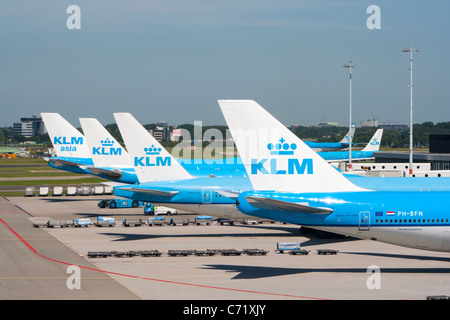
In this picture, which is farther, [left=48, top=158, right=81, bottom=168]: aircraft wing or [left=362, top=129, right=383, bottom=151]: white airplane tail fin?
[left=362, top=129, right=383, bottom=151]: white airplane tail fin

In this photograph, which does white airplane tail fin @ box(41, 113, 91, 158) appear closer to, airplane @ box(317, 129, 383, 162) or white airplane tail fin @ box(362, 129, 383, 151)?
airplane @ box(317, 129, 383, 162)

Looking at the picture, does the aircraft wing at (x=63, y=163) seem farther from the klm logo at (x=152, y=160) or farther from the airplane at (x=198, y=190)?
the airplane at (x=198, y=190)

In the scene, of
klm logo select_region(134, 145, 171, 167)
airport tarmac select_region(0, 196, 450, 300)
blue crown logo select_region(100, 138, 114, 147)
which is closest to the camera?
airport tarmac select_region(0, 196, 450, 300)

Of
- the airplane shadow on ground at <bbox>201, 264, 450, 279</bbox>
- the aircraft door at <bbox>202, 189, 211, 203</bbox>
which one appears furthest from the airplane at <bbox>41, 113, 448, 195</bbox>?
the airplane shadow on ground at <bbox>201, 264, 450, 279</bbox>

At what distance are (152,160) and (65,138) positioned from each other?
34.3m

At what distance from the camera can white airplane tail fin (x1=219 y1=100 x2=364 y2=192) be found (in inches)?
→ 1336

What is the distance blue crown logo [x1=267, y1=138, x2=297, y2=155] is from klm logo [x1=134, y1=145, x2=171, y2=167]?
25.4m

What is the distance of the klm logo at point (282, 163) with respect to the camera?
34.8 m

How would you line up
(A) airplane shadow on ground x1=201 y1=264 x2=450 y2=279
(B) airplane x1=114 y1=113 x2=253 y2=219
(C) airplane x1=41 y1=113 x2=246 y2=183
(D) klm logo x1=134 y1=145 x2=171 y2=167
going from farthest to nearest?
(C) airplane x1=41 y1=113 x2=246 y2=183, (D) klm logo x1=134 y1=145 x2=171 y2=167, (B) airplane x1=114 y1=113 x2=253 y2=219, (A) airplane shadow on ground x1=201 y1=264 x2=450 y2=279

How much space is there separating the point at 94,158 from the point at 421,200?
164ft

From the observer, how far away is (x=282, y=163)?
35.0 m

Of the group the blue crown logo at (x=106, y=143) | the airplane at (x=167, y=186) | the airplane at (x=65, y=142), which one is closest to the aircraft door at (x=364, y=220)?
the airplane at (x=167, y=186)

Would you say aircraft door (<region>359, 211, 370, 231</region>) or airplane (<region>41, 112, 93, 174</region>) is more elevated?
airplane (<region>41, 112, 93, 174</region>)
